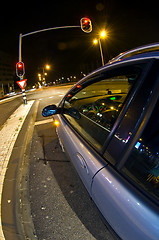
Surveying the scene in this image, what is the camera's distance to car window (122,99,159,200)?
3.09ft

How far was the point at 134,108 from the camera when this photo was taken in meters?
1.04

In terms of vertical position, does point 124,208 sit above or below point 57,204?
above

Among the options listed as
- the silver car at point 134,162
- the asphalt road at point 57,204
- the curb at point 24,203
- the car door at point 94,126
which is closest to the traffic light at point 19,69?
the curb at point 24,203

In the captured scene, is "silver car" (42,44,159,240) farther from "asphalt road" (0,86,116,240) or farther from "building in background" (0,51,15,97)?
"building in background" (0,51,15,97)

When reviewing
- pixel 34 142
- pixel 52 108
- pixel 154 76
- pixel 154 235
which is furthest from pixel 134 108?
pixel 34 142

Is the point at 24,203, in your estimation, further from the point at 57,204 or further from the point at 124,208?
the point at 124,208

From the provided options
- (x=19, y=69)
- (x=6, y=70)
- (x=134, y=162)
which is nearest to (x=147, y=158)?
(x=134, y=162)

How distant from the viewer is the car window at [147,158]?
3.09ft

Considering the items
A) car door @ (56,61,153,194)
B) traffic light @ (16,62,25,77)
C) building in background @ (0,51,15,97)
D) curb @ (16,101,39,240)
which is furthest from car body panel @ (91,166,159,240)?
building in background @ (0,51,15,97)

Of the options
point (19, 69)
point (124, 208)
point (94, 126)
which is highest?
point (19, 69)

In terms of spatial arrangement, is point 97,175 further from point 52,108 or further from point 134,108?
point 52,108

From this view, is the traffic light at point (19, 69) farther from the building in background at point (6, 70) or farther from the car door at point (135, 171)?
the building in background at point (6, 70)

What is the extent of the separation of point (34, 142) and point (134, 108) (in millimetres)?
3737

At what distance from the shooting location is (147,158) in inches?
38.6
